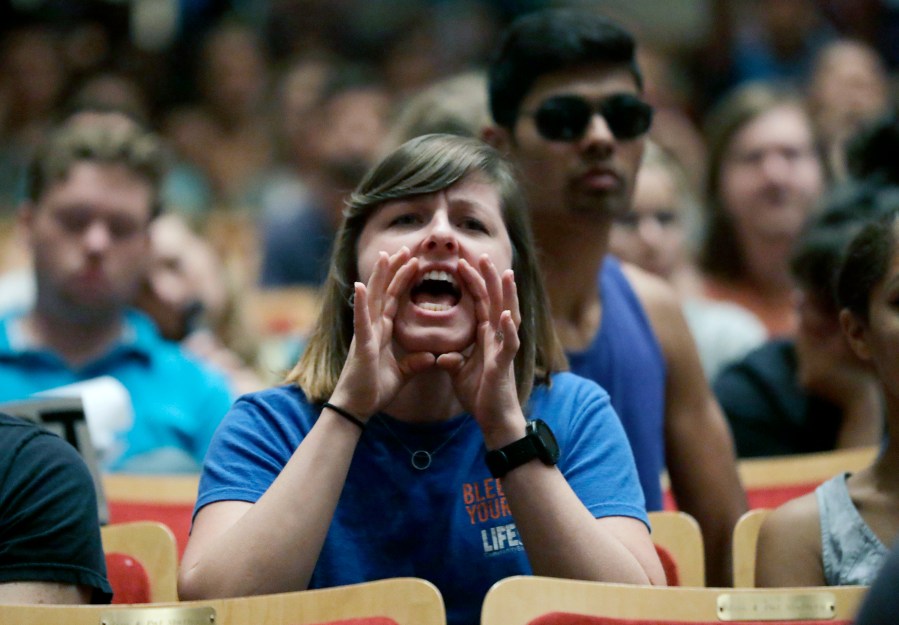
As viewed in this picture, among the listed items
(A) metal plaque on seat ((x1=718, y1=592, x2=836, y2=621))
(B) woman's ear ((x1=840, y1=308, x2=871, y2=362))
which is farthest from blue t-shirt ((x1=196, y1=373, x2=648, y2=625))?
(B) woman's ear ((x1=840, y1=308, x2=871, y2=362))

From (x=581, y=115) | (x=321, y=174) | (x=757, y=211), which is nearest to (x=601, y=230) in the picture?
(x=581, y=115)

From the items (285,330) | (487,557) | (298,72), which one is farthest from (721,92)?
(487,557)

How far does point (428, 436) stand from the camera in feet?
7.26

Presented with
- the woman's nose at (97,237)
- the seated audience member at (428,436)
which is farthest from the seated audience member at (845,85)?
the seated audience member at (428,436)

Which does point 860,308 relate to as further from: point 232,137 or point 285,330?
point 232,137

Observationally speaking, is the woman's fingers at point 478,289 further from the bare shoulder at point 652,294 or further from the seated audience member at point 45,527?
the bare shoulder at point 652,294

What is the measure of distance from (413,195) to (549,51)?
86 cm

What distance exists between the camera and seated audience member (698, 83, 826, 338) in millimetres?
4895

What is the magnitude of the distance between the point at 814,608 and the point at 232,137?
5.77 m

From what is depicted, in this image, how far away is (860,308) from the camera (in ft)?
7.94

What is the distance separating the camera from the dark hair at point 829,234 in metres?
3.40

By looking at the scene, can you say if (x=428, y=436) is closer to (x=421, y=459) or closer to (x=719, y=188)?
(x=421, y=459)

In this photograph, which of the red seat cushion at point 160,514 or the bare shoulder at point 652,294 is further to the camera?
the bare shoulder at point 652,294

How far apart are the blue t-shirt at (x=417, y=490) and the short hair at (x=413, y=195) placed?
0.09m
